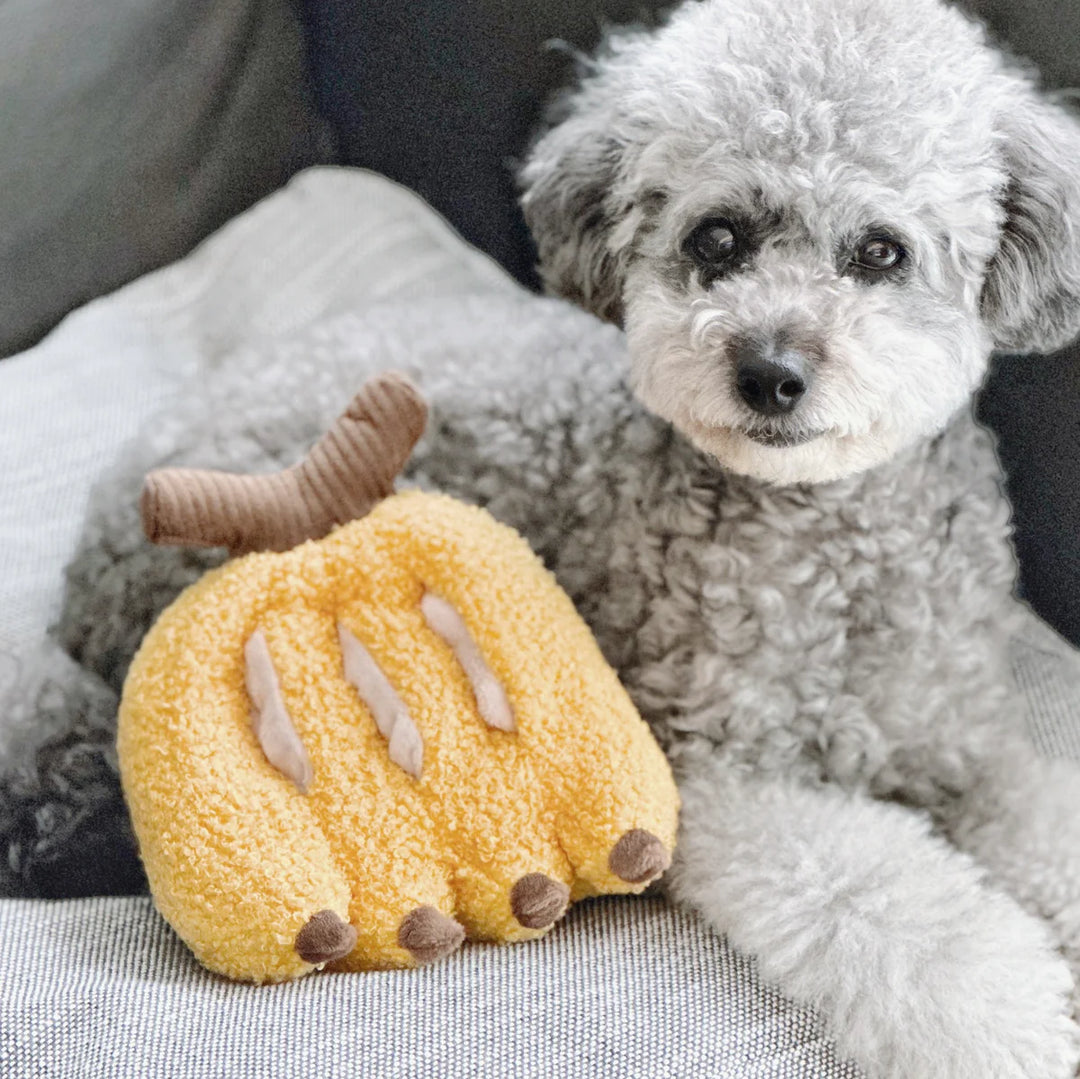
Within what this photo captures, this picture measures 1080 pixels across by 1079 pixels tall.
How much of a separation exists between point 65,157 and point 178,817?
716 millimetres

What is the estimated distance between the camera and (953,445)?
1.02 m

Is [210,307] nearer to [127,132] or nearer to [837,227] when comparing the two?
[127,132]

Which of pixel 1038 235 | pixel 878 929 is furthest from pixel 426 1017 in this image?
pixel 1038 235

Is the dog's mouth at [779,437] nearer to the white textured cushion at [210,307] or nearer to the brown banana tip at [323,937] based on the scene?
the brown banana tip at [323,937]

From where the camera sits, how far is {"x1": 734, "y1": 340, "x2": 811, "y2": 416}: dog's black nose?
822mm

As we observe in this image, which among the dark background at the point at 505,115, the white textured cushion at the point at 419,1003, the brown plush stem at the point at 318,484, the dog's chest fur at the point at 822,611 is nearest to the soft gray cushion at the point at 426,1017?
the white textured cushion at the point at 419,1003

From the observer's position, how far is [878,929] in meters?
0.86

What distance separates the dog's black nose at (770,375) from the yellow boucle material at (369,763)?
0.75 feet

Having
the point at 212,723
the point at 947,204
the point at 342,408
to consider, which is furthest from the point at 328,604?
the point at 947,204

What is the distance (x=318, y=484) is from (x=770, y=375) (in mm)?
344

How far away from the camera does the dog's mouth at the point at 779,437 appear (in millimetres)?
849

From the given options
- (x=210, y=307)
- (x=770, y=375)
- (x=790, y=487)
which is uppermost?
A: (x=770, y=375)

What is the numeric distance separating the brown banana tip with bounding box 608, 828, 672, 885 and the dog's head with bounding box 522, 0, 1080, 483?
0.89 ft

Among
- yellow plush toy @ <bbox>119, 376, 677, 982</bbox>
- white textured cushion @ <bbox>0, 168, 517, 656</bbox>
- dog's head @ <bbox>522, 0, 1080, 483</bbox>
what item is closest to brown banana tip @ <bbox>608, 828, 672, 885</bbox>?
yellow plush toy @ <bbox>119, 376, 677, 982</bbox>
